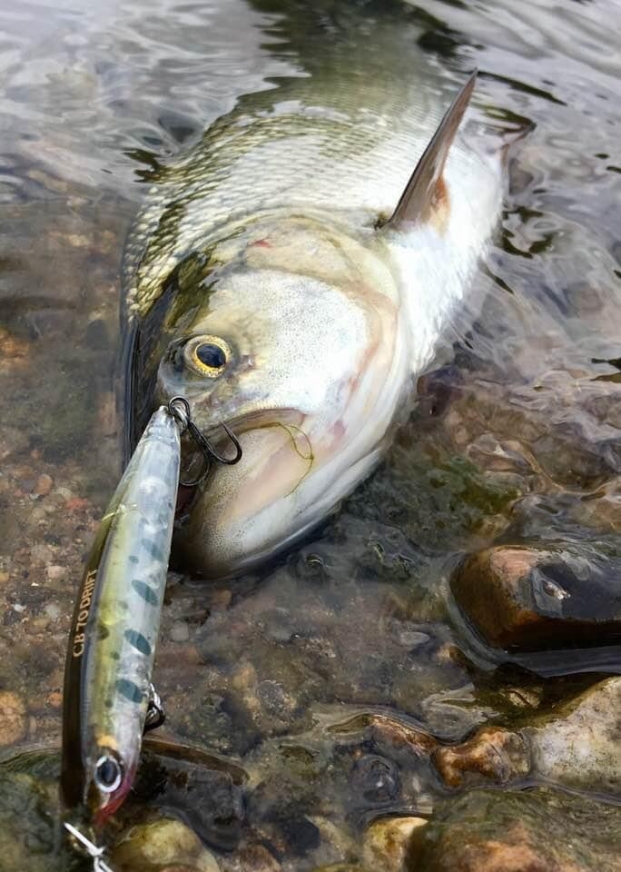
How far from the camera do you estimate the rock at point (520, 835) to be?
1510mm

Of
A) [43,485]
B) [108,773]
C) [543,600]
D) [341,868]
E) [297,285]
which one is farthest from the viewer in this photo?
[297,285]

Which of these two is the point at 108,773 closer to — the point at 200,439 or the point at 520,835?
the point at 520,835

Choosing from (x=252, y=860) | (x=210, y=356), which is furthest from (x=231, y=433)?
(x=252, y=860)

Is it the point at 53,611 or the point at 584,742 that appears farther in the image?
the point at 53,611

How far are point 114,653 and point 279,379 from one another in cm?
110

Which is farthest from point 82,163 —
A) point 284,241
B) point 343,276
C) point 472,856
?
point 472,856

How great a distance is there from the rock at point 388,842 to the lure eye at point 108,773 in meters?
0.66

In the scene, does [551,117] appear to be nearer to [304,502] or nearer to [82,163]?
[82,163]

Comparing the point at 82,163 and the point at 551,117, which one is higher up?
the point at 551,117

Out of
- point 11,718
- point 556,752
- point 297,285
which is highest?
point 297,285

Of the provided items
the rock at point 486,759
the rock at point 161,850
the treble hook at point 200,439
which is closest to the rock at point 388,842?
the rock at point 486,759

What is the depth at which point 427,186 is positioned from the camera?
3.31 metres

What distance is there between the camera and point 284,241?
295cm

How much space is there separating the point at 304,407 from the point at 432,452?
0.72 metres
